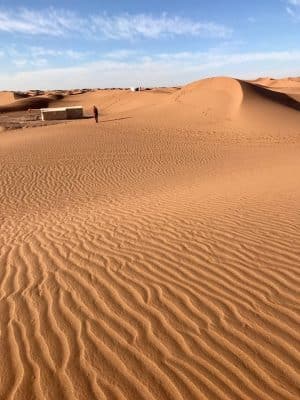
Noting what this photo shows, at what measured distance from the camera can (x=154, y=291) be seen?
14.0 ft

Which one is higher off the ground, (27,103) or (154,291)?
(154,291)

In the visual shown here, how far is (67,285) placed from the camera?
15.0 feet

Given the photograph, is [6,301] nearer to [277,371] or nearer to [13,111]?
[277,371]

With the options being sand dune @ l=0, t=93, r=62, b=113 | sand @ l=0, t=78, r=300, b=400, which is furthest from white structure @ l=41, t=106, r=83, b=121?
sand @ l=0, t=78, r=300, b=400

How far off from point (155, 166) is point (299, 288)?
12.0 meters

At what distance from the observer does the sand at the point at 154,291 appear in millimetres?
2996

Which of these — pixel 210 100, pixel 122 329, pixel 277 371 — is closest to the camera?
pixel 277 371

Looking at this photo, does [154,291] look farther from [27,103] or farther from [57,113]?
[27,103]

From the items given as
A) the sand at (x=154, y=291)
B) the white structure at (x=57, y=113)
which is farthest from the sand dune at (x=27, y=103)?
the sand at (x=154, y=291)

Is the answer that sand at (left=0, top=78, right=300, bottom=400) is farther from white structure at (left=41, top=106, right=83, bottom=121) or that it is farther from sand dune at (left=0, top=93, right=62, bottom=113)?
sand dune at (left=0, top=93, right=62, bottom=113)

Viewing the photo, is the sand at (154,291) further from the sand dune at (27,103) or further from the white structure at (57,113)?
the sand dune at (27,103)

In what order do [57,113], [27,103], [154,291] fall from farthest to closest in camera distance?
[27,103], [57,113], [154,291]

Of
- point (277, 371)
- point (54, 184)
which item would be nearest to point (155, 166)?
point (54, 184)

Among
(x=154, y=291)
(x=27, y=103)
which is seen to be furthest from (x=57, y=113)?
(x=154, y=291)
